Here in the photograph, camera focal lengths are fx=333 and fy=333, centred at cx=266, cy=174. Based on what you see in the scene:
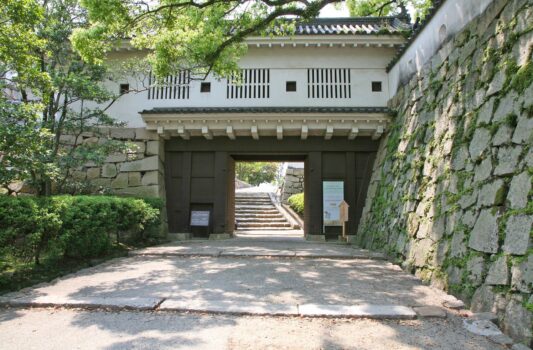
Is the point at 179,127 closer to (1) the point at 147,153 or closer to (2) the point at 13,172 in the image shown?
(1) the point at 147,153

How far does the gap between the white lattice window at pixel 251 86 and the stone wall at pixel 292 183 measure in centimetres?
1123

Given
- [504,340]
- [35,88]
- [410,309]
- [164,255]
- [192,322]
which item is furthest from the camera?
[164,255]

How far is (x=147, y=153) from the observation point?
974 cm

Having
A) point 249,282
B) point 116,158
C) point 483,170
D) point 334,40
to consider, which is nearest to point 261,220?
point 116,158

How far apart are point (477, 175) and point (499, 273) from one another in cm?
136

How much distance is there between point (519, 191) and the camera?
329cm

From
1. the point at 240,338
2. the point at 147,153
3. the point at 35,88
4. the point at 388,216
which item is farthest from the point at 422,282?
the point at 147,153

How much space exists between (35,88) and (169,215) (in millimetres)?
5281

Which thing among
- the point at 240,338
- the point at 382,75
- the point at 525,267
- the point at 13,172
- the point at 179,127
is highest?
the point at 382,75

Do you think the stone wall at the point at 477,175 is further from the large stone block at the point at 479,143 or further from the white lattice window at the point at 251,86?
the white lattice window at the point at 251,86

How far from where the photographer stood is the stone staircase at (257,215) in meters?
15.1

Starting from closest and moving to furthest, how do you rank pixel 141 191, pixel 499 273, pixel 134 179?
pixel 499 273, pixel 141 191, pixel 134 179

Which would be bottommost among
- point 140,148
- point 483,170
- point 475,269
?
point 475,269

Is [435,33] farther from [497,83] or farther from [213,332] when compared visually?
[213,332]
